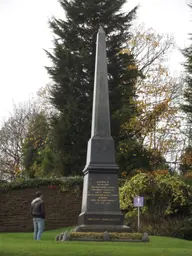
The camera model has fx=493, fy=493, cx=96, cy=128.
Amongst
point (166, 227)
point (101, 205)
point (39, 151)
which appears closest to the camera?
point (101, 205)

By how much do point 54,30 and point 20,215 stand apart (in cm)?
1221

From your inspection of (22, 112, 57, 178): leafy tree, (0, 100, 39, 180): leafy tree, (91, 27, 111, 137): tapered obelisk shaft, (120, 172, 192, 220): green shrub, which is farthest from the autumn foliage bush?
(0, 100, 39, 180): leafy tree

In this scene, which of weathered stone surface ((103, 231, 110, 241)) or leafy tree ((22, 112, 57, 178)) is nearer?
weathered stone surface ((103, 231, 110, 241))

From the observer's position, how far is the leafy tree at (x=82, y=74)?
88.5ft

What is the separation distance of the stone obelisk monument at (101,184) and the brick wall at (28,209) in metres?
8.22

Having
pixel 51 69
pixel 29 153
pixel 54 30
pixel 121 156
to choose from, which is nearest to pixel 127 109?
pixel 121 156

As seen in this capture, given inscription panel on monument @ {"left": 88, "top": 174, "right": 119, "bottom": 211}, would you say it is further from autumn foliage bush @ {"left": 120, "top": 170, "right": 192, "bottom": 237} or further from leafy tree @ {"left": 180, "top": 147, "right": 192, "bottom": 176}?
leafy tree @ {"left": 180, "top": 147, "right": 192, "bottom": 176}

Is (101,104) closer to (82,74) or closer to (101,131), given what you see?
(101,131)

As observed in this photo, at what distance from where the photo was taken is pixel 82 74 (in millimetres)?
28578

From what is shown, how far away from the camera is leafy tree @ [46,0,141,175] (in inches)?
1062

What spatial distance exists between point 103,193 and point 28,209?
Answer: 941 cm

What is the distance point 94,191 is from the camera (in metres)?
14.8

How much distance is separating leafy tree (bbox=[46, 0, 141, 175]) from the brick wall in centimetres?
314

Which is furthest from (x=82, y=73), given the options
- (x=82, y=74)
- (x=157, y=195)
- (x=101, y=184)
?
(x=101, y=184)
